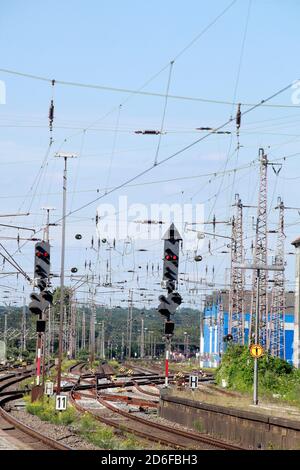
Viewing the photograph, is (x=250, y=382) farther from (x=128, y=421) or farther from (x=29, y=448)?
(x=29, y=448)

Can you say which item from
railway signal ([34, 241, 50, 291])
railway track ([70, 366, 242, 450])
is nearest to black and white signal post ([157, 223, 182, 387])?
railway track ([70, 366, 242, 450])

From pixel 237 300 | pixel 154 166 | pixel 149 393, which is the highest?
pixel 154 166

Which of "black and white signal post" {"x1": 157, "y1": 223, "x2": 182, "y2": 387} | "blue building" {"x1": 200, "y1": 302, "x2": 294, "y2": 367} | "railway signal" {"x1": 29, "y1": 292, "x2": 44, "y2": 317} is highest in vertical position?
"black and white signal post" {"x1": 157, "y1": 223, "x2": 182, "y2": 387}

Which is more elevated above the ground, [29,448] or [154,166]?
[154,166]

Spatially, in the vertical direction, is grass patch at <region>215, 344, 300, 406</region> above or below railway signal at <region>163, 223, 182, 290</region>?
below

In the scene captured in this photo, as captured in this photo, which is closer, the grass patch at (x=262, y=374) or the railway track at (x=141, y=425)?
the railway track at (x=141, y=425)

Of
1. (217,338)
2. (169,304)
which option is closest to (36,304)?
(169,304)

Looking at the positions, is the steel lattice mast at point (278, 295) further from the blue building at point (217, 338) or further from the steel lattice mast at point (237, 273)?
the blue building at point (217, 338)

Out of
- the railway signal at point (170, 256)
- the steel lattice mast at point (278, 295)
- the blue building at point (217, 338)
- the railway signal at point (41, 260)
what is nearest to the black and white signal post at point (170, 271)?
the railway signal at point (170, 256)

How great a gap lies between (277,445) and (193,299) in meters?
87.7

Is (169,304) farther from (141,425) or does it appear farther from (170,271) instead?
(141,425)

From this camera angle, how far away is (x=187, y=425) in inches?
1324

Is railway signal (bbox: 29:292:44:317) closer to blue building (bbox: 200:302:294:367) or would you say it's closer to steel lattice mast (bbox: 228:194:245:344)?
steel lattice mast (bbox: 228:194:245:344)
